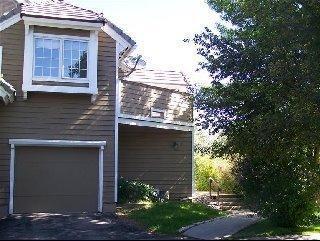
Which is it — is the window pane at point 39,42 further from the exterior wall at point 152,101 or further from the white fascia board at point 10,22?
the exterior wall at point 152,101

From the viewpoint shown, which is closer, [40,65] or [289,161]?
[289,161]

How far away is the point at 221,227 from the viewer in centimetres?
1510

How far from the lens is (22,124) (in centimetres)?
1691

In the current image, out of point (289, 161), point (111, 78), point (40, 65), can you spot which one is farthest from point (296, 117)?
point (40, 65)

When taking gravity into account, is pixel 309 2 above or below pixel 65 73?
above

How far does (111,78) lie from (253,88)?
17.2 ft

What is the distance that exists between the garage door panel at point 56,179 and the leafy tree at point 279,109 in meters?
4.80

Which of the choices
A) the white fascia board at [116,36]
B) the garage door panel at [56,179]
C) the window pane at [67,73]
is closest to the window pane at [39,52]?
the window pane at [67,73]

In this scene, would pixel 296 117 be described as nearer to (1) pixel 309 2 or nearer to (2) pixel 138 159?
(1) pixel 309 2

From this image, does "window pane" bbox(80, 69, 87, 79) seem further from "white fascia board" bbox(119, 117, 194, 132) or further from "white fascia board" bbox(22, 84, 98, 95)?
"white fascia board" bbox(119, 117, 194, 132)

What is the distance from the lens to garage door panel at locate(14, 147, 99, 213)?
16797 millimetres

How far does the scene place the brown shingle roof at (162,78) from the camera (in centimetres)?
2264

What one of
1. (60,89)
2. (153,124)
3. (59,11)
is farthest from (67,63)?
(153,124)

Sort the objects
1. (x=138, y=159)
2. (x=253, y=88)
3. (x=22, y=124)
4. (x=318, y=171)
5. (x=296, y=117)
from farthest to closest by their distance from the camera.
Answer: (x=138, y=159), (x=22, y=124), (x=253, y=88), (x=318, y=171), (x=296, y=117)
